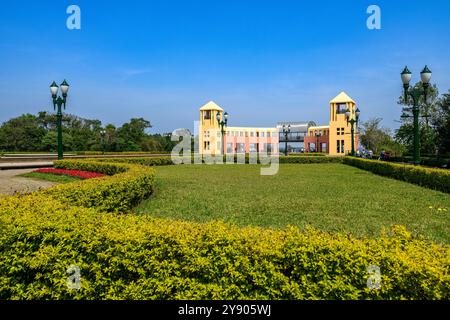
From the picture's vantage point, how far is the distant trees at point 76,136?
4644 cm

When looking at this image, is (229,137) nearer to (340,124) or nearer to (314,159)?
(340,124)

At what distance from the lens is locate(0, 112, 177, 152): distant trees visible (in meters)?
46.4

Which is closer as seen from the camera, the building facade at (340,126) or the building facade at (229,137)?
the building facade at (340,126)

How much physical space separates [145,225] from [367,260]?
6.66 feet

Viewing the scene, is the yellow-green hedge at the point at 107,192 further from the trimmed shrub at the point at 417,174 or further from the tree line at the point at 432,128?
the tree line at the point at 432,128

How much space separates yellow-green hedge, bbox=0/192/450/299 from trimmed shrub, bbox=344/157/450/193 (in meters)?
9.36

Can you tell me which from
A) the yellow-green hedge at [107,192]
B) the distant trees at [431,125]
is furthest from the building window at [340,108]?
the yellow-green hedge at [107,192]

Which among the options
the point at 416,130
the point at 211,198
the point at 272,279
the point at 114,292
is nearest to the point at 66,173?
the point at 211,198

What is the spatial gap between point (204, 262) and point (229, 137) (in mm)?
50935

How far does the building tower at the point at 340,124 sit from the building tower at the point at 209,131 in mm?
16823

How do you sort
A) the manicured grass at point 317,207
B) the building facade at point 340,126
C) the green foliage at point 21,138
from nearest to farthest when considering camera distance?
the manicured grass at point 317,207 → the building facade at point 340,126 → the green foliage at point 21,138

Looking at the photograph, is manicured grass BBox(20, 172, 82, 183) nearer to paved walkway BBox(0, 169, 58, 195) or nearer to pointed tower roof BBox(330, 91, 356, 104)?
paved walkway BBox(0, 169, 58, 195)

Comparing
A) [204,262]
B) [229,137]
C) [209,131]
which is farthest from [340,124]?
[204,262]

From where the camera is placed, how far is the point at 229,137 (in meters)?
53.3
